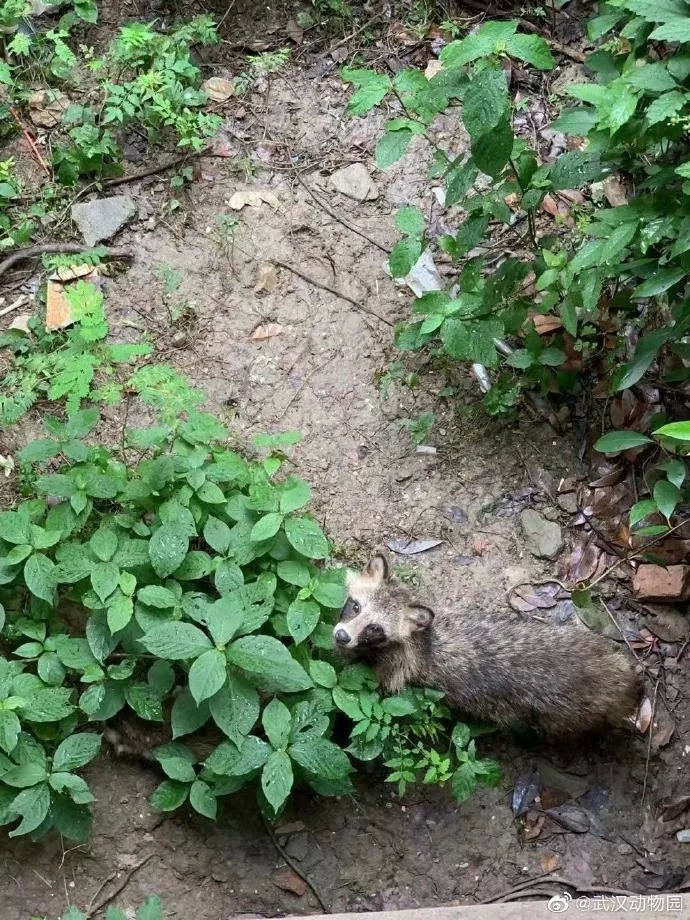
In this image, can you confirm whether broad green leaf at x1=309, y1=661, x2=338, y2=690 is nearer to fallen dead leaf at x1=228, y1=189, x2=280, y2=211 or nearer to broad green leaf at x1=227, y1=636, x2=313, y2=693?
broad green leaf at x1=227, y1=636, x2=313, y2=693

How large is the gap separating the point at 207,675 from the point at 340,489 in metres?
1.68

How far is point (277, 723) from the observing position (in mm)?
3773

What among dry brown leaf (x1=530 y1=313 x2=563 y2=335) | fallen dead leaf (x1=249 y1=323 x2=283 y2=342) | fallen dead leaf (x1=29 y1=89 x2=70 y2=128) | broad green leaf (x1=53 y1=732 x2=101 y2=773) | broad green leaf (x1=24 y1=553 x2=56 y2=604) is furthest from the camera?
fallen dead leaf (x1=29 y1=89 x2=70 y2=128)

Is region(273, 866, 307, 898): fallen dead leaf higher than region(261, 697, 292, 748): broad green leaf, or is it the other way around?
region(261, 697, 292, 748): broad green leaf

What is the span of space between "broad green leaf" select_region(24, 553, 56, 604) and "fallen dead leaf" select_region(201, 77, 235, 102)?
3859 mm

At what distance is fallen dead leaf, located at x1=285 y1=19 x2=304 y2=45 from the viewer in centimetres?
650

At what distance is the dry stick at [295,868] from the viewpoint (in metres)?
4.03

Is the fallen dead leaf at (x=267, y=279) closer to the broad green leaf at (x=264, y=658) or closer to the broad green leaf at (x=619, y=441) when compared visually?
the broad green leaf at (x=619, y=441)

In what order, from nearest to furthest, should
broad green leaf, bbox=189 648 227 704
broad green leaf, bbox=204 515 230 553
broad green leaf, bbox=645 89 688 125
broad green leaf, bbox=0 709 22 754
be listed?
broad green leaf, bbox=645 89 688 125, broad green leaf, bbox=189 648 227 704, broad green leaf, bbox=0 709 22 754, broad green leaf, bbox=204 515 230 553

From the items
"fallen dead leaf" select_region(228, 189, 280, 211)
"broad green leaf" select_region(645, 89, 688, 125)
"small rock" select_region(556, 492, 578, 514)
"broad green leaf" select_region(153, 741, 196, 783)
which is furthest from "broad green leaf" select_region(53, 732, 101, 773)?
"fallen dead leaf" select_region(228, 189, 280, 211)

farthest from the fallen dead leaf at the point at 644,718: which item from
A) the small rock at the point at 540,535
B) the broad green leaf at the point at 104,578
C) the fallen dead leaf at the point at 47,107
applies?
the fallen dead leaf at the point at 47,107

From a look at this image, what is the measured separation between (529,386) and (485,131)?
1763 millimetres

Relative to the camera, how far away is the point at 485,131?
12.1 ft

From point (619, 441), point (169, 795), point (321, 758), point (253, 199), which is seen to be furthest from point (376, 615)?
point (253, 199)
